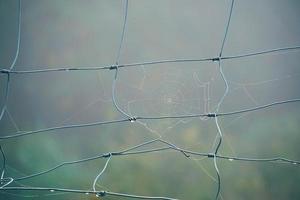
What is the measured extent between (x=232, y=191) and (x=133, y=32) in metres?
0.85

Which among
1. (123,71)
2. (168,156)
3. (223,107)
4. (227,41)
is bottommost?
(168,156)

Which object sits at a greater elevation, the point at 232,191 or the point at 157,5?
the point at 157,5

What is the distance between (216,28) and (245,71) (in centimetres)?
25

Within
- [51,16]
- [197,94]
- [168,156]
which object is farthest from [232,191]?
[51,16]

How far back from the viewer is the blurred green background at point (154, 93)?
1.74 metres

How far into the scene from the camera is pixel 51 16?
6.21 ft

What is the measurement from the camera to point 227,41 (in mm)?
1882

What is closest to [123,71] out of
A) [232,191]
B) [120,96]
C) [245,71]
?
[120,96]

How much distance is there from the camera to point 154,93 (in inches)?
72.2

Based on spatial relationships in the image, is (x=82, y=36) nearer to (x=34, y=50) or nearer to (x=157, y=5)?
(x=34, y=50)

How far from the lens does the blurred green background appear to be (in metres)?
1.74

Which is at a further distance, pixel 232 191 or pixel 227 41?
pixel 227 41

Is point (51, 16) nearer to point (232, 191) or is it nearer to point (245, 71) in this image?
point (245, 71)

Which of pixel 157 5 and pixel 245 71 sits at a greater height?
pixel 157 5
